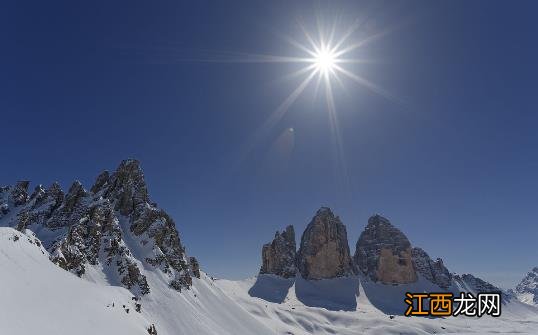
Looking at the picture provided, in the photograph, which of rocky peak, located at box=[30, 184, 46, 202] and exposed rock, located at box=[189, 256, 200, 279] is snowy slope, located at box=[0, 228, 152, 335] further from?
rocky peak, located at box=[30, 184, 46, 202]

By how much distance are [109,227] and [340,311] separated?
98.5 meters

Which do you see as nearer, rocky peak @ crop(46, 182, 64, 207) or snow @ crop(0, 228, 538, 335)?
snow @ crop(0, 228, 538, 335)

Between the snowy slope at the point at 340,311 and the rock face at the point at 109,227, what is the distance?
31809 mm

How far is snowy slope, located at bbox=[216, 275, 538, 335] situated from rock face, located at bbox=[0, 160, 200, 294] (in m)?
31.8

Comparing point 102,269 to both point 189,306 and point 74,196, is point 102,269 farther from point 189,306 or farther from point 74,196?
point 74,196

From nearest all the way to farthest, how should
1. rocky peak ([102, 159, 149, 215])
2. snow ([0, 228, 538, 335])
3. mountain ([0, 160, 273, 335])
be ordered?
snow ([0, 228, 538, 335]), mountain ([0, 160, 273, 335]), rocky peak ([102, 159, 149, 215])

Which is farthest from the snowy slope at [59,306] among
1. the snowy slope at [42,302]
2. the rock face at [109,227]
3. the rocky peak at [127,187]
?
the rocky peak at [127,187]

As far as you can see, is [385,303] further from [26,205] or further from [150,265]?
[26,205]

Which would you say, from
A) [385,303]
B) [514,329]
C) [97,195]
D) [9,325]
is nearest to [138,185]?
[97,195]

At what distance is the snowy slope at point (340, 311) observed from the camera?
11525cm

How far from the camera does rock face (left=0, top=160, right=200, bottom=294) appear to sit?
7156cm

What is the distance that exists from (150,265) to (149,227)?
40.4 ft

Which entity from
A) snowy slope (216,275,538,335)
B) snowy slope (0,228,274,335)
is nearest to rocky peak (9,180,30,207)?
snowy slope (0,228,274,335)

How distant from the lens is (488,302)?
112 ft
